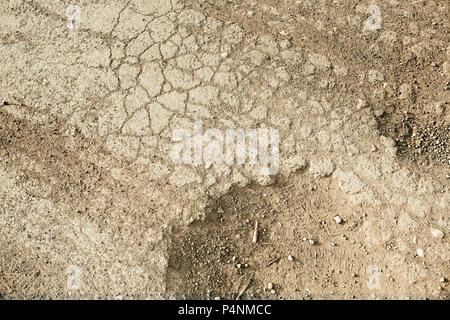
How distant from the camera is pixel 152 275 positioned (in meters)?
2.23

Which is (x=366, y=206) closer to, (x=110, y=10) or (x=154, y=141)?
(x=154, y=141)

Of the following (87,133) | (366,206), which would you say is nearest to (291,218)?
(366,206)

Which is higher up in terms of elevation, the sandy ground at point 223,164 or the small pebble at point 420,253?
the sandy ground at point 223,164

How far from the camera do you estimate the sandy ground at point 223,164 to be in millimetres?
2266

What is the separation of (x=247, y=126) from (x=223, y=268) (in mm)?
910

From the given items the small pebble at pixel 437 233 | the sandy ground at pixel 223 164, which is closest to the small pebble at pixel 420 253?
the sandy ground at pixel 223 164

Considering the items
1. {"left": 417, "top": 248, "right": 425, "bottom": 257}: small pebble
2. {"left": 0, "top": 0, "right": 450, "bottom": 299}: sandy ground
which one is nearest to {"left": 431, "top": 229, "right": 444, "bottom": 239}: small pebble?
{"left": 0, "top": 0, "right": 450, "bottom": 299}: sandy ground

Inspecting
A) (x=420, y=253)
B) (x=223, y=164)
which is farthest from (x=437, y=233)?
(x=223, y=164)

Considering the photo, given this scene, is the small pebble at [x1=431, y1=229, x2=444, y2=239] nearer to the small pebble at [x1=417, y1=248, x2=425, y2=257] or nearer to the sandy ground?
the sandy ground

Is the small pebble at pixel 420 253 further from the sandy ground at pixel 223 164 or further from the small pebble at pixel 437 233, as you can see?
the small pebble at pixel 437 233

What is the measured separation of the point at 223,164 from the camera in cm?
242

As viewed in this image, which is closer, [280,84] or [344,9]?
[280,84]

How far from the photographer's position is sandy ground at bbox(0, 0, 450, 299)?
7.43 feet

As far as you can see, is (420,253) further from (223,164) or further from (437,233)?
(223,164)
